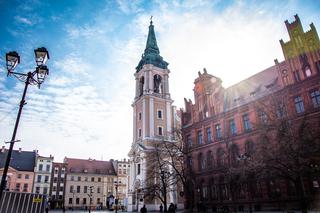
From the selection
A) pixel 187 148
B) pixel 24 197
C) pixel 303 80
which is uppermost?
pixel 303 80

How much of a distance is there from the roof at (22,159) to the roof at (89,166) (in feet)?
35.4

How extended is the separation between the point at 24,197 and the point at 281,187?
24049 millimetres

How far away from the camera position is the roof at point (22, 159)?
229ft

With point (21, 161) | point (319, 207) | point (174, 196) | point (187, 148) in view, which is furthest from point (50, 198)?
point (319, 207)

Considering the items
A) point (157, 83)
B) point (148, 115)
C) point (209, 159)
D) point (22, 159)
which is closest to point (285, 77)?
point (209, 159)

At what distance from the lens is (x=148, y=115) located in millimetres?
58594

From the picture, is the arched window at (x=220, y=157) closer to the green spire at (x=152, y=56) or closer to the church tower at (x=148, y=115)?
the church tower at (x=148, y=115)

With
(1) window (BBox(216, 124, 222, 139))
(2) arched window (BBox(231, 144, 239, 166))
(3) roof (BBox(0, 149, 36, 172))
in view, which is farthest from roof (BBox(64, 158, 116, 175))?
(2) arched window (BBox(231, 144, 239, 166))

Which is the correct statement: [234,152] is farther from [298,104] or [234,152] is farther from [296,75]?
[296,75]

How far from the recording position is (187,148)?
40.5m

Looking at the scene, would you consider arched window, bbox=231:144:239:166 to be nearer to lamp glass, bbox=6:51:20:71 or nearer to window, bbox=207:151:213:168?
window, bbox=207:151:213:168

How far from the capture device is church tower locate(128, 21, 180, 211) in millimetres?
53625

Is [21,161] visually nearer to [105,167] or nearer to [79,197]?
[79,197]

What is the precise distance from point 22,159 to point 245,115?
64906mm
